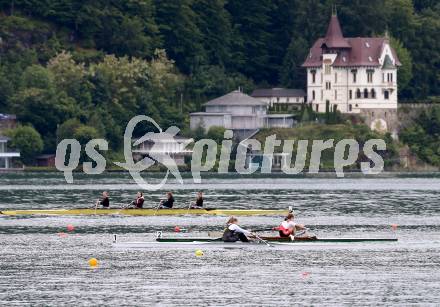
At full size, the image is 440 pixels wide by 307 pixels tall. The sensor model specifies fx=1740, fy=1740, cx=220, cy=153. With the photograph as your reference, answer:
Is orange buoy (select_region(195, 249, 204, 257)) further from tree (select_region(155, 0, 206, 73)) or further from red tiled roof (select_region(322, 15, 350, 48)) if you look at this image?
tree (select_region(155, 0, 206, 73))

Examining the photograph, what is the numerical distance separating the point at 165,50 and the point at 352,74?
2099 centimetres

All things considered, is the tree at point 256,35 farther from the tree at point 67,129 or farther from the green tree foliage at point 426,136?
the tree at point 67,129

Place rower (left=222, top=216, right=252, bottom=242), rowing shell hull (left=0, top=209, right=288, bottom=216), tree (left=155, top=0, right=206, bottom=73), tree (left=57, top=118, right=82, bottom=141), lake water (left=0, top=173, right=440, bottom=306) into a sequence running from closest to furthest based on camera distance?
lake water (left=0, top=173, right=440, bottom=306)
rower (left=222, top=216, right=252, bottom=242)
rowing shell hull (left=0, top=209, right=288, bottom=216)
tree (left=57, top=118, right=82, bottom=141)
tree (left=155, top=0, right=206, bottom=73)

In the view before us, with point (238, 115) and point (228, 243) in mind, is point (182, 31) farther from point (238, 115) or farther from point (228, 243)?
point (228, 243)

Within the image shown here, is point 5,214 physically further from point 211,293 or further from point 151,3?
point 151,3

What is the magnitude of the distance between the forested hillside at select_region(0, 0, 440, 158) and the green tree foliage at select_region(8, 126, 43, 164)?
4364mm

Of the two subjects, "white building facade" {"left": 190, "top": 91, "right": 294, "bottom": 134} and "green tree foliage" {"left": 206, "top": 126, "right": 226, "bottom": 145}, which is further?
"white building facade" {"left": 190, "top": 91, "right": 294, "bottom": 134}

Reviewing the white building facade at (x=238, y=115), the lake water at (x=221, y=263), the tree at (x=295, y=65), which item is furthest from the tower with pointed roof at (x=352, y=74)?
the lake water at (x=221, y=263)

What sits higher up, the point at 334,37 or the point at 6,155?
the point at 334,37

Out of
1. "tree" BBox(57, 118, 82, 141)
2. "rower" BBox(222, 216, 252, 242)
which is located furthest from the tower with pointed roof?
"rower" BBox(222, 216, 252, 242)

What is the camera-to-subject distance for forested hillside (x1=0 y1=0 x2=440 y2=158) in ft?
592

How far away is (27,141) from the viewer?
169 m

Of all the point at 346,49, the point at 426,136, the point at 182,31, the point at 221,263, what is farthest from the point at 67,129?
the point at 221,263

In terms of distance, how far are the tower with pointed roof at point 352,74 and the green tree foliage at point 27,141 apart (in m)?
35.0
